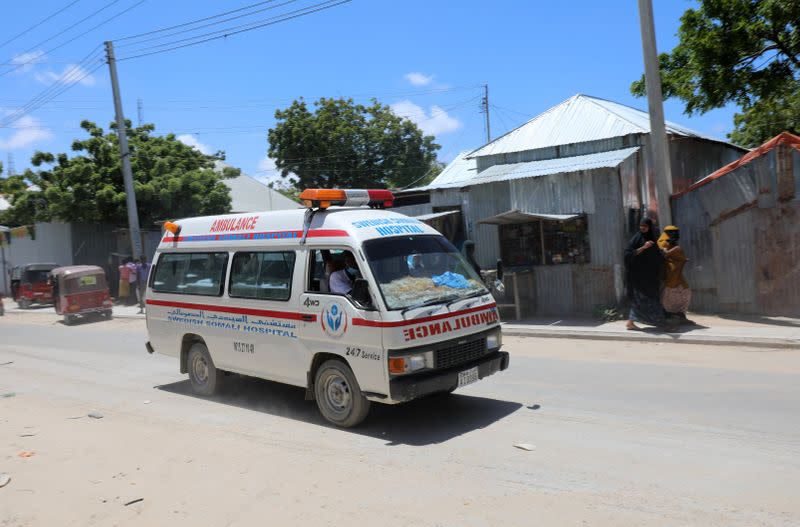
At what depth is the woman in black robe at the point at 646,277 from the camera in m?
11.2

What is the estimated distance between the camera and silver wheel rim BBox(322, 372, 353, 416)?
6348 mm

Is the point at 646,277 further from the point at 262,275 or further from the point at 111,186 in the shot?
the point at 111,186

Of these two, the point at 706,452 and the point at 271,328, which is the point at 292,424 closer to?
the point at 271,328

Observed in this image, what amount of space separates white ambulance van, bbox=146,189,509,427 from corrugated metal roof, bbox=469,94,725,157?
946 cm

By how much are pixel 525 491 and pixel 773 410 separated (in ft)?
Result: 10.7

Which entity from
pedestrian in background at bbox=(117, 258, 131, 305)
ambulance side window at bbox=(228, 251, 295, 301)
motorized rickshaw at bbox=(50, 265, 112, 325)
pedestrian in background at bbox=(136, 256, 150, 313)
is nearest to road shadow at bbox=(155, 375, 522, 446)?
ambulance side window at bbox=(228, 251, 295, 301)

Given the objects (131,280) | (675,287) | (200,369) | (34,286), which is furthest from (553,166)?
(34,286)

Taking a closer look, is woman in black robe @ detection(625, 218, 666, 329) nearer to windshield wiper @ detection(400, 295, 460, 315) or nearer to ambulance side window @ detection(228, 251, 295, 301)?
windshield wiper @ detection(400, 295, 460, 315)

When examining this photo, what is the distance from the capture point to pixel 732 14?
620 inches

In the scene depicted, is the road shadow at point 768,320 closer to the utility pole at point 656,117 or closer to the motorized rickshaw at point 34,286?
the utility pole at point 656,117

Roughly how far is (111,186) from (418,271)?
68.4ft

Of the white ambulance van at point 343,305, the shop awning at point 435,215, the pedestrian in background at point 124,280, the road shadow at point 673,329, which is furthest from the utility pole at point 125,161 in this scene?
the road shadow at point 673,329

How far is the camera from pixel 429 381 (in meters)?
5.91

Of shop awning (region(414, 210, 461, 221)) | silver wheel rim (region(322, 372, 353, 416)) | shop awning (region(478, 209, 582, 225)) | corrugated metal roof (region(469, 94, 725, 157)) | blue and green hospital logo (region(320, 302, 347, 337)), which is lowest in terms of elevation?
silver wheel rim (region(322, 372, 353, 416))
